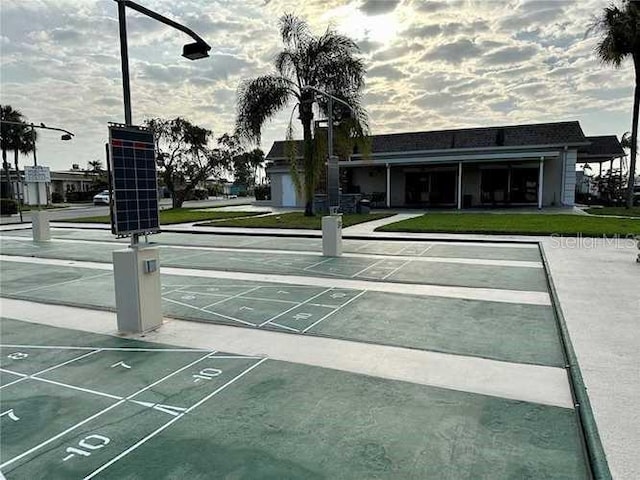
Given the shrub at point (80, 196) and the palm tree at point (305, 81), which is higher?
the palm tree at point (305, 81)

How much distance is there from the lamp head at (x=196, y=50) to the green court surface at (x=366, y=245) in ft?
22.1

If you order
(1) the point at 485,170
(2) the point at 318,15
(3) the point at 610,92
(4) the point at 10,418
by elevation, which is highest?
(2) the point at 318,15

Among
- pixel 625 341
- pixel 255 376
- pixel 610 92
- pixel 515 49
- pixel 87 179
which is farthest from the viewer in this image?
pixel 87 179

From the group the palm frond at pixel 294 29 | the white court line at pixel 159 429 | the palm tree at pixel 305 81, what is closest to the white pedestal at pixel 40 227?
the palm tree at pixel 305 81

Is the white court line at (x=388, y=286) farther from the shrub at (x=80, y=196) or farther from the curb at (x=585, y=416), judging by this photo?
the shrub at (x=80, y=196)

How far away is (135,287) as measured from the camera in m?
5.39

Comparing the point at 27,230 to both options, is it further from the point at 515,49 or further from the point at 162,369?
the point at 515,49

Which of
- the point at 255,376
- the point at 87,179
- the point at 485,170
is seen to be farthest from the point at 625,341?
the point at 87,179

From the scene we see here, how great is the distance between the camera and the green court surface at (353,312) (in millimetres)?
4926

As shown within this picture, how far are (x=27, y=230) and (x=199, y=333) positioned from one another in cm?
1791

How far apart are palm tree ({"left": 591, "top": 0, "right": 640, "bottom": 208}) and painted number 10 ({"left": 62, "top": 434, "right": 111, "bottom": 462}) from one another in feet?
74.5

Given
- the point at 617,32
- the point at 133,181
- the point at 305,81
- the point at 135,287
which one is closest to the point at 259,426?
the point at 135,287

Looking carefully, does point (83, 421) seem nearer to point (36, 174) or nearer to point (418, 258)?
point (418, 258)

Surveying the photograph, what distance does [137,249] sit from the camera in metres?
5.35
